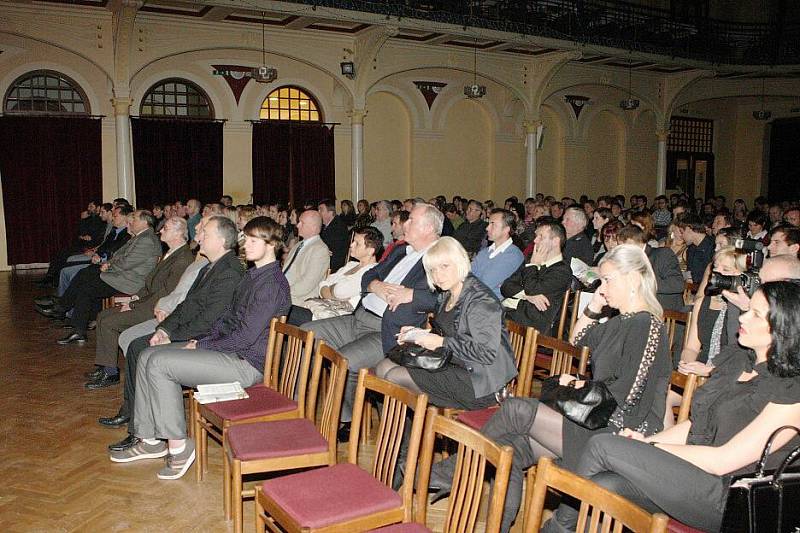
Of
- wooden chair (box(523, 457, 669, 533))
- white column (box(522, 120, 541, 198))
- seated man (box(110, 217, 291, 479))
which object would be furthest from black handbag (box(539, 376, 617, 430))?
white column (box(522, 120, 541, 198))

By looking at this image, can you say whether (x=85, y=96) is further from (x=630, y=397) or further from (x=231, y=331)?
(x=630, y=397)

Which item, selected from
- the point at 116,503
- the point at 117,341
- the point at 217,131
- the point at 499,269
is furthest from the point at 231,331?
the point at 217,131

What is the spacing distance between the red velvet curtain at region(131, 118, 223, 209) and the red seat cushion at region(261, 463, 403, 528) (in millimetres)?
10856

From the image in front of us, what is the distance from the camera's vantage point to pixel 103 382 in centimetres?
550

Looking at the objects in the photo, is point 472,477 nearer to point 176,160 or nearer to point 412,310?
point 412,310

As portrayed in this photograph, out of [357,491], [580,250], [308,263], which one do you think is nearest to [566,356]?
[357,491]

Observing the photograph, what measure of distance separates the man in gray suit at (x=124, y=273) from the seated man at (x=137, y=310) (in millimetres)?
746

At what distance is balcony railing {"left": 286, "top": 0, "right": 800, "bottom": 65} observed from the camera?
12.3m

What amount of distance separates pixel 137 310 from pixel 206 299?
4.57ft

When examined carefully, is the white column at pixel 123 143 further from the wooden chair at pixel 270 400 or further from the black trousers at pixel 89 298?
the wooden chair at pixel 270 400

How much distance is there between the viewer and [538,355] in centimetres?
468

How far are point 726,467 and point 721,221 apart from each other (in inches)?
222

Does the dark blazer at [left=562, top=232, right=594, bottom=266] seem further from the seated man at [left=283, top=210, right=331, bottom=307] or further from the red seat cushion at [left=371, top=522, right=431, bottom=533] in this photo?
the red seat cushion at [left=371, top=522, right=431, bottom=533]

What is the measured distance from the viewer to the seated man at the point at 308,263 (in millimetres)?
5703
